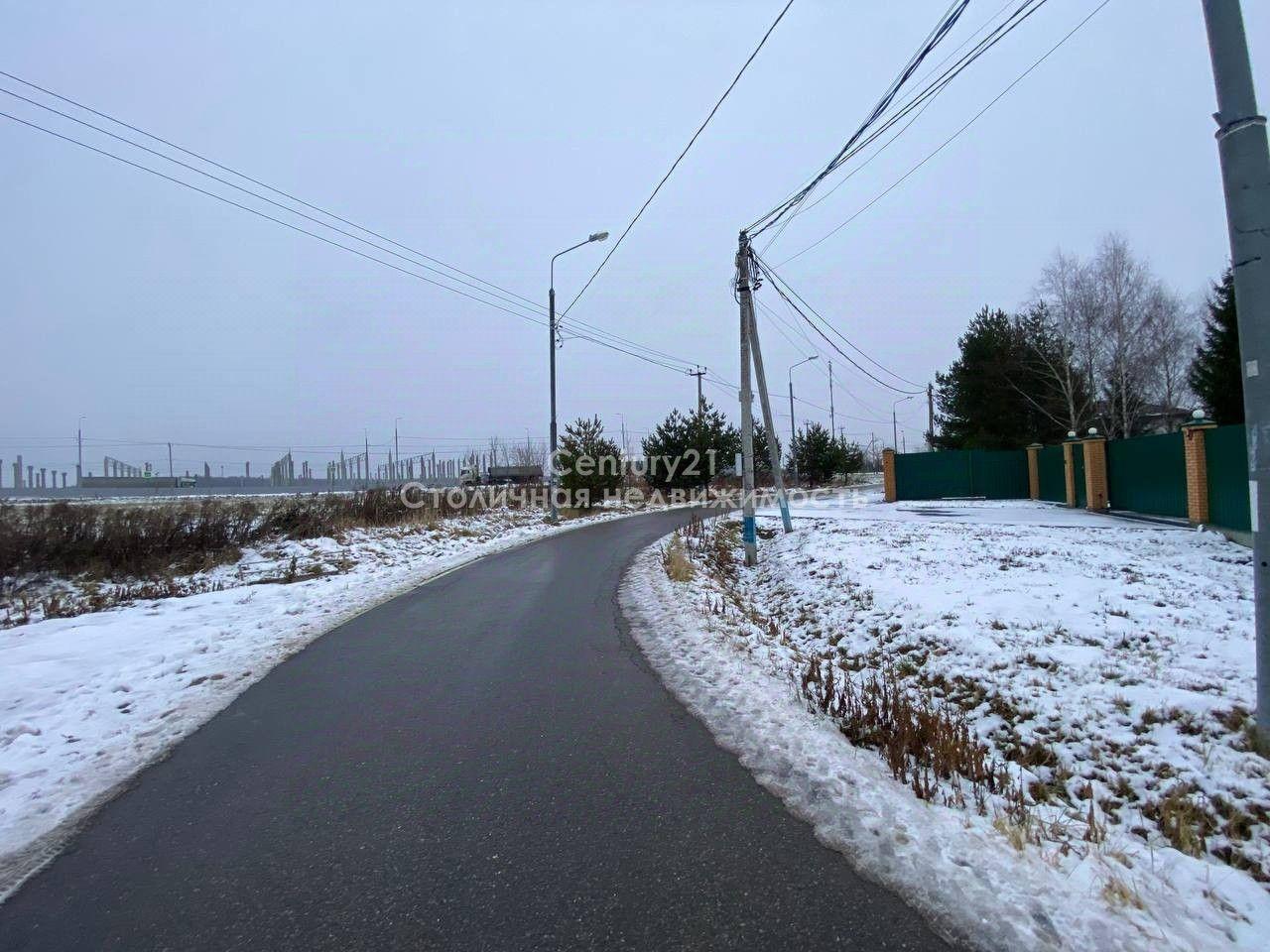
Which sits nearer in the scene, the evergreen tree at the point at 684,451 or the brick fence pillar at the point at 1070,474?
the brick fence pillar at the point at 1070,474

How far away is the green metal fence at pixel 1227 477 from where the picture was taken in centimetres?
1188

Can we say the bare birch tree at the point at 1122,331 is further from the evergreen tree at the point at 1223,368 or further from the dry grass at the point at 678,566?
the dry grass at the point at 678,566

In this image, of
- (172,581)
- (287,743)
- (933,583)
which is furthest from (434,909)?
(172,581)

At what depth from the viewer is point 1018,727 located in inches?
192

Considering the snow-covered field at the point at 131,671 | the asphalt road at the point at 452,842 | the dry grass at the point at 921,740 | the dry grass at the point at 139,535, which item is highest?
the dry grass at the point at 139,535

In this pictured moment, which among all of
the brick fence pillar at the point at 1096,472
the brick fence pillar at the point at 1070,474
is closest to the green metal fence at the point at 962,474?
the brick fence pillar at the point at 1070,474

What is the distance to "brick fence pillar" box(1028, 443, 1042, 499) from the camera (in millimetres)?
24719

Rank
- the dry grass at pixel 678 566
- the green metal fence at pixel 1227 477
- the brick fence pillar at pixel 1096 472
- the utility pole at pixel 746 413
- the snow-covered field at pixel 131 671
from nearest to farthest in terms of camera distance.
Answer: the snow-covered field at pixel 131 671
the dry grass at pixel 678 566
the green metal fence at pixel 1227 477
the utility pole at pixel 746 413
the brick fence pillar at pixel 1096 472

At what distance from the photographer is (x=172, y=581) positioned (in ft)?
41.0

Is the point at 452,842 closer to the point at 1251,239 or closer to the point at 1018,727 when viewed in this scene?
the point at 1018,727

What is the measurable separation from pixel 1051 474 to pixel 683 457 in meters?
17.0

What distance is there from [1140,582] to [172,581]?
1591 centimetres

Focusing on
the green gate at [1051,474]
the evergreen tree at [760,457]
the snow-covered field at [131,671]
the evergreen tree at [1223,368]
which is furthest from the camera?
the evergreen tree at [760,457]

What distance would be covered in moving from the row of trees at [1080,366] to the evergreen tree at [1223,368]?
4.57 m
